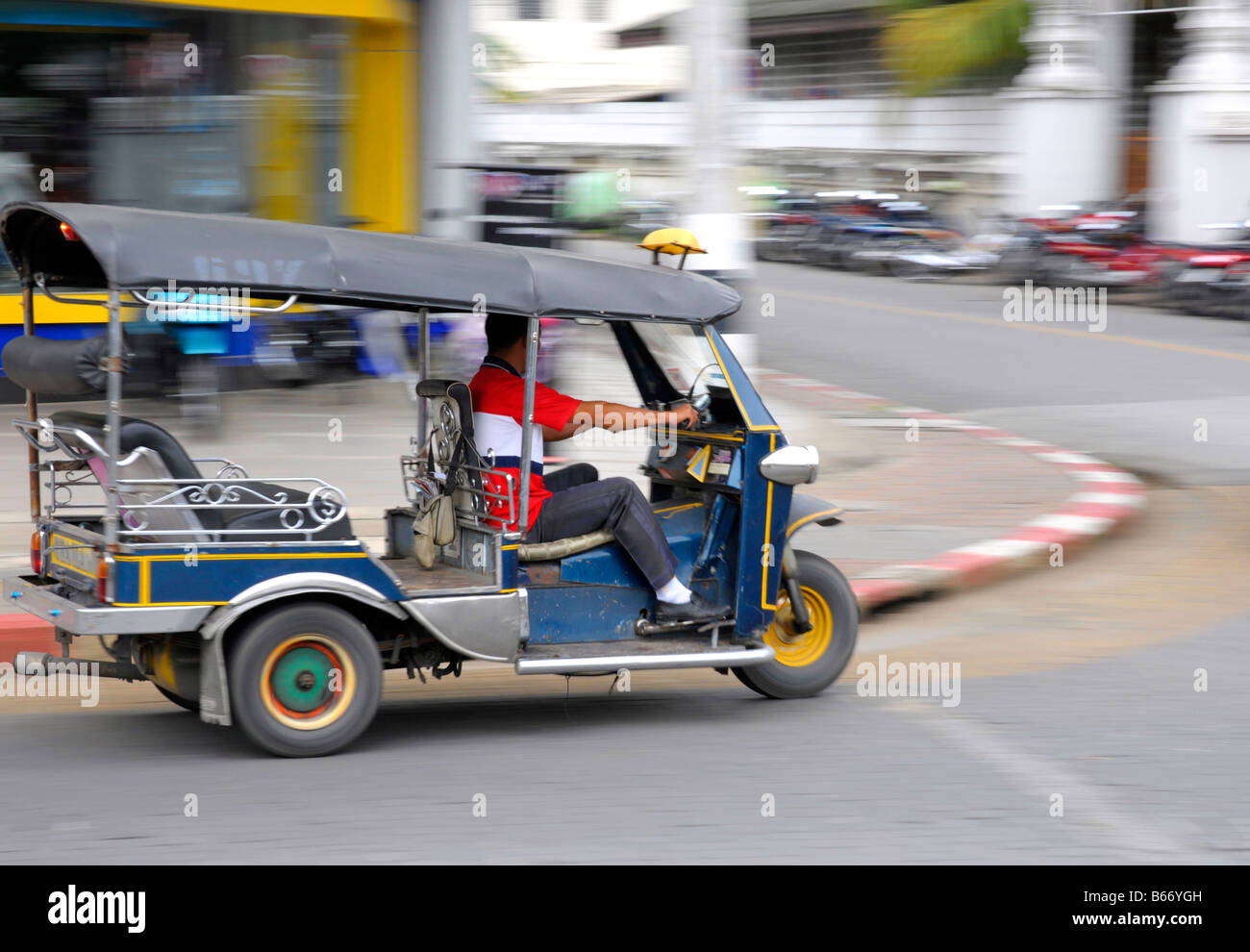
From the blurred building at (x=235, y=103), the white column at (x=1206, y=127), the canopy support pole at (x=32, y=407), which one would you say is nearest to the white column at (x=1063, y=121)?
the white column at (x=1206, y=127)

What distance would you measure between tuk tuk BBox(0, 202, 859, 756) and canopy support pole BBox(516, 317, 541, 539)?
0.04ft

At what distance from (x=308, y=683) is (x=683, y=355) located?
2.01 metres

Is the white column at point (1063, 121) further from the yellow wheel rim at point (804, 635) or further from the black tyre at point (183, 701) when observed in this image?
the black tyre at point (183, 701)

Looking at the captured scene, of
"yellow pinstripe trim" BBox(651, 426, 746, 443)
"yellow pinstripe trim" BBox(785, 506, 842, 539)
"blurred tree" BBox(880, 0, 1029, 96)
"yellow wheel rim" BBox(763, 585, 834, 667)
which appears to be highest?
"blurred tree" BBox(880, 0, 1029, 96)

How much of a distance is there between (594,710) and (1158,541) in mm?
4897

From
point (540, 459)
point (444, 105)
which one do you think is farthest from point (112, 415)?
point (444, 105)

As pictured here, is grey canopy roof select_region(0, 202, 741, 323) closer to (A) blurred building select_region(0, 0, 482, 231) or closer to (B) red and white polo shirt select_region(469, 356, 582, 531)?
(B) red and white polo shirt select_region(469, 356, 582, 531)

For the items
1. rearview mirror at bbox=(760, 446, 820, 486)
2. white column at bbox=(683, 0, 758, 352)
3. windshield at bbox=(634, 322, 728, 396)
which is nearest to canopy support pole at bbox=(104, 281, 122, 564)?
windshield at bbox=(634, 322, 728, 396)

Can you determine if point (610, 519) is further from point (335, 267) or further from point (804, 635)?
point (335, 267)

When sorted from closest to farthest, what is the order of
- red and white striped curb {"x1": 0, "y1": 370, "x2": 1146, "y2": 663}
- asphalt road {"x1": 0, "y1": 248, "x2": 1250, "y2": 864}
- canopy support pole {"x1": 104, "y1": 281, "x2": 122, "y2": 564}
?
asphalt road {"x1": 0, "y1": 248, "x2": 1250, "y2": 864}, canopy support pole {"x1": 104, "y1": 281, "x2": 122, "y2": 564}, red and white striped curb {"x1": 0, "y1": 370, "x2": 1146, "y2": 663}

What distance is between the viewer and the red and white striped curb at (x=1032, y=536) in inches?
339

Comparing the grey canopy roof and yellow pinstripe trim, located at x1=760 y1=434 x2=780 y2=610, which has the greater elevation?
the grey canopy roof

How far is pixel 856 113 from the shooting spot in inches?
1505

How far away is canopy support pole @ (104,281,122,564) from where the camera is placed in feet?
16.8
